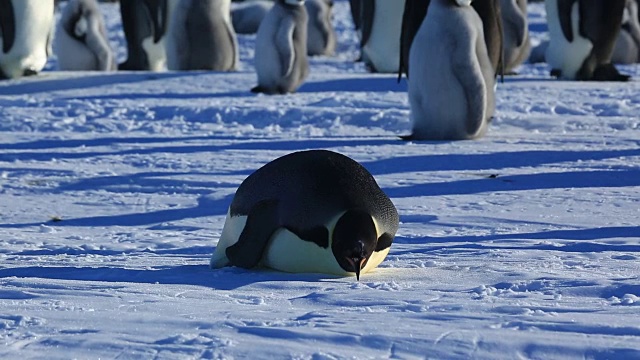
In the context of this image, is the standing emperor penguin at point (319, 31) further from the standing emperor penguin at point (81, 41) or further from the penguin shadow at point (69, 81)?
the penguin shadow at point (69, 81)

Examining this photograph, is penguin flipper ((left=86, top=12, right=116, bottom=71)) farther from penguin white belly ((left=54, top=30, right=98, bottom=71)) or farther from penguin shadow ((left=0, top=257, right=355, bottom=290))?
penguin shadow ((left=0, top=257, right=355, bottom=290))

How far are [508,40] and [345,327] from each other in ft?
31.0

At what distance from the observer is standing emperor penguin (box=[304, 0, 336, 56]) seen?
17453 mm

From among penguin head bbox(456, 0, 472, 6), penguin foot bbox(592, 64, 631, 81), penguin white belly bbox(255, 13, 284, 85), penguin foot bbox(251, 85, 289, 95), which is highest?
penguin head bbox(456, 0, 472, 6)

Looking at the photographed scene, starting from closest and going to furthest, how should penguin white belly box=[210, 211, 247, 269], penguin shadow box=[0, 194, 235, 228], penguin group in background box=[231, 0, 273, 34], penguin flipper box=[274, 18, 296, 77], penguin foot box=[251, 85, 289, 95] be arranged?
penguin white belly box=[210, 211, 247, 269], penguin shadow box=[0, 194, 235, 228], penguin flipper box=[274, 18, 296, 77], penguin foot box=[251, 85, 289, 95], penguin group in background box=[231, 0, 273, 34]

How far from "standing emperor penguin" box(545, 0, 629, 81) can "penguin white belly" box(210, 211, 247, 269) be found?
748 cm

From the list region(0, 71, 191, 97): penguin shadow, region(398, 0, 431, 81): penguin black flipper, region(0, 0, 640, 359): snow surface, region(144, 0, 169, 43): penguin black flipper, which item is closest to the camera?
region(0, 0, 640, 359): snow surface

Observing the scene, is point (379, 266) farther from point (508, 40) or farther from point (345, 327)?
point (508, 40)

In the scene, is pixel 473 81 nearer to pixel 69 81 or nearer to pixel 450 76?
pixel 450 76

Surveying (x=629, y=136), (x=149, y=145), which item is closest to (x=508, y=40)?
(x=629, y=136)

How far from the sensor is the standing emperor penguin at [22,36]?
1108cm

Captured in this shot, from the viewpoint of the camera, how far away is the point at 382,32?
1223 cm

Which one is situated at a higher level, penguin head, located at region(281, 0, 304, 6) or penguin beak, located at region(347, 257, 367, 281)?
penguin beak, located at region(347, 257, 367, 281)

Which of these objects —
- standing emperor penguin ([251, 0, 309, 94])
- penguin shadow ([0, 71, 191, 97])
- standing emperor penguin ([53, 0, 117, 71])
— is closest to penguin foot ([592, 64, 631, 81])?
standing emperor penguin ([251, 0, 309, 94])
